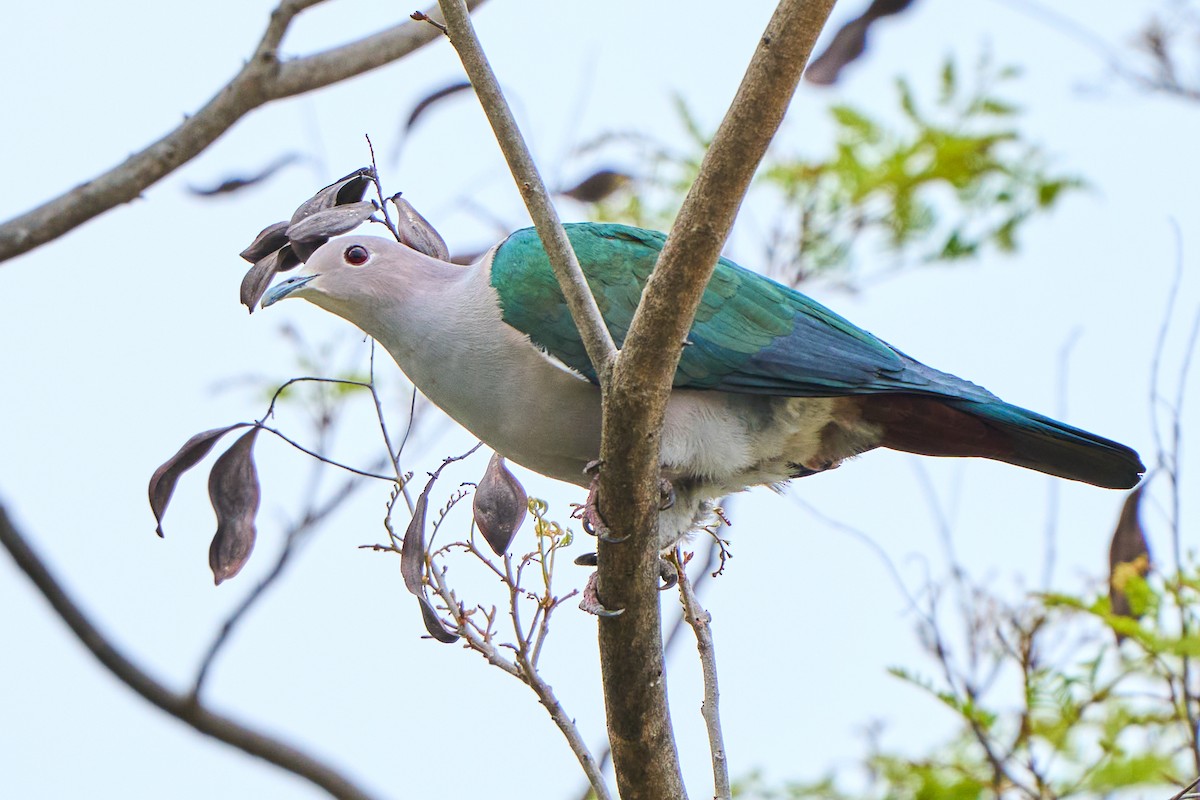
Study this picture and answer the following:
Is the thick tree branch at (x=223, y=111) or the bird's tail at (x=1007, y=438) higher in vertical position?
the thick tree branch at (x=223, y=111)

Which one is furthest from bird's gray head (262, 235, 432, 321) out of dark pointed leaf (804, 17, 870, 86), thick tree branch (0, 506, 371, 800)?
thick tree branch (0, 506, 371, 800)

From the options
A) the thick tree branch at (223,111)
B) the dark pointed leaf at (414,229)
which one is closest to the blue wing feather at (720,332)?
the dark pointed leaf at (414,229)

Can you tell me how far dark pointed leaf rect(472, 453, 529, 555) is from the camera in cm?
264

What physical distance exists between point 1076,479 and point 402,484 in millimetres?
1620

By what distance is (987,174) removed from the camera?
4.80 metres

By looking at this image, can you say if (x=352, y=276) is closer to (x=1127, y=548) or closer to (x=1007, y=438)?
(x=1007, y=438)

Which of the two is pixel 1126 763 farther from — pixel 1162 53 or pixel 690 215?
pixel 1162 53

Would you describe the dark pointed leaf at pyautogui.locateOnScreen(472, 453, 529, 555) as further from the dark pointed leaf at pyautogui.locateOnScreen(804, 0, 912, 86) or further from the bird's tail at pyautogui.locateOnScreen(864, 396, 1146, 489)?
the dark pointed leaf at pyautogui.locateOnScreen(804, 0, 912, 86)

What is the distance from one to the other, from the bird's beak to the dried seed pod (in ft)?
1.22

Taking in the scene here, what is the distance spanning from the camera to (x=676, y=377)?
3.12 meters

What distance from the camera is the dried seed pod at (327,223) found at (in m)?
2.59

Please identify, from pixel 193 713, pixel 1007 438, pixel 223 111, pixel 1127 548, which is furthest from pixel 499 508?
pixel 193 713

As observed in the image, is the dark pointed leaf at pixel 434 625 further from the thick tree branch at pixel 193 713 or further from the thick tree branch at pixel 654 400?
the thick tree branch at pixel 193 713

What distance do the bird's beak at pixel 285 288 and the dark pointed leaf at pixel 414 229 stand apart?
273mm
